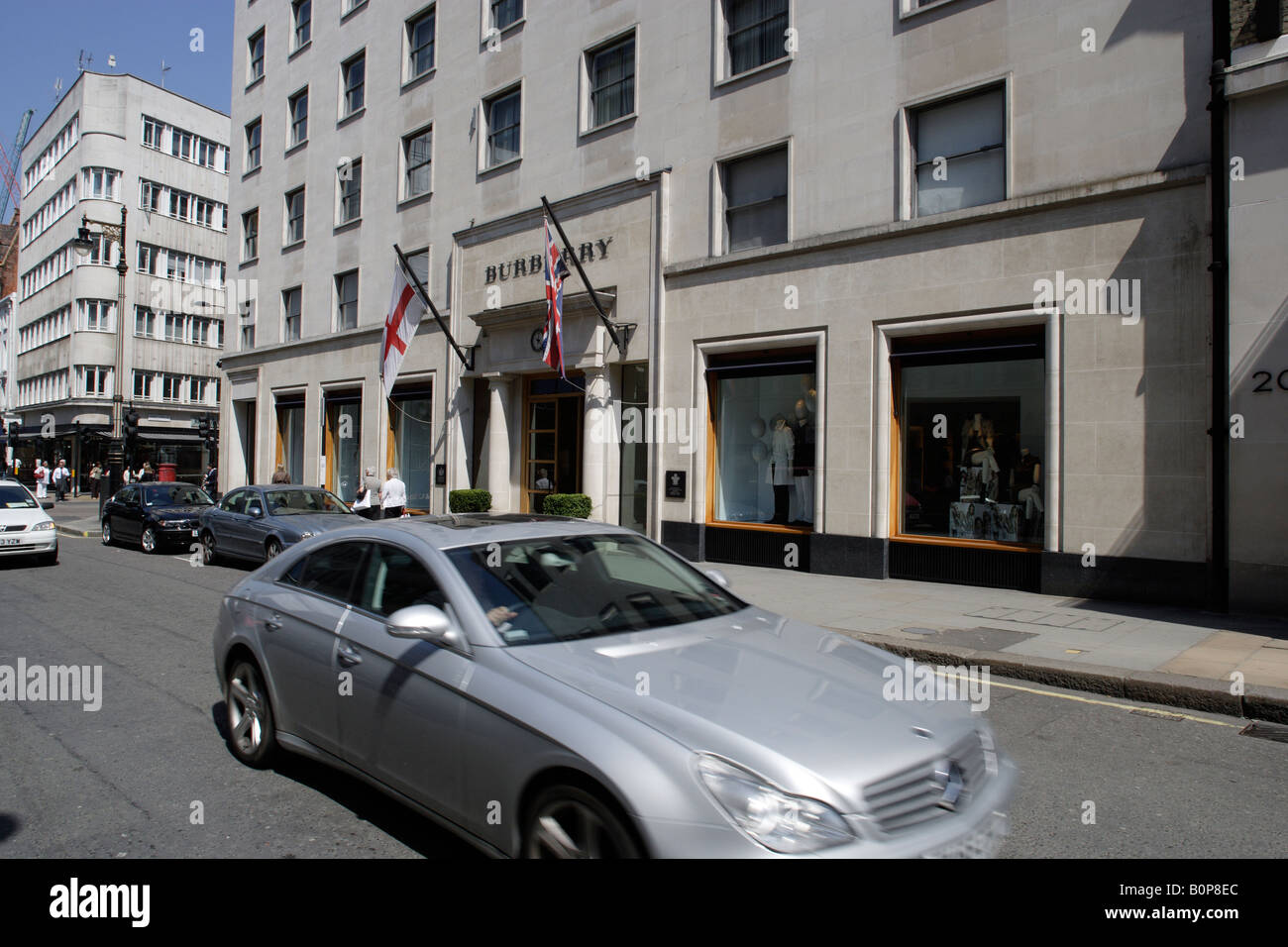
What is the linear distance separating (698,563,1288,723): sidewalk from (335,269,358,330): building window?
17.0 metres

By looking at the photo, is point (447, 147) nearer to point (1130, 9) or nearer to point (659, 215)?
point (659, 215)

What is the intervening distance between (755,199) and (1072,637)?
946 centimetres

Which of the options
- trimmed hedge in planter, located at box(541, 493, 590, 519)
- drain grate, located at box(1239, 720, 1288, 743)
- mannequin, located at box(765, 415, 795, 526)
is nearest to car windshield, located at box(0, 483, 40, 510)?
trimmed hedge in planter, located at box(541, 493, 590, 519)

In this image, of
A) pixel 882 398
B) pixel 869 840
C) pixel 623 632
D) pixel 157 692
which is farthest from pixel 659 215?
pixel 869 840

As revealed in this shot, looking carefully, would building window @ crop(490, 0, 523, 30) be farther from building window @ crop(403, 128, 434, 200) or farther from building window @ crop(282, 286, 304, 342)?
building window @ crop(282, 286, 304, 342)

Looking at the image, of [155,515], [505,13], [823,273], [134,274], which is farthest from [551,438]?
[134,274]

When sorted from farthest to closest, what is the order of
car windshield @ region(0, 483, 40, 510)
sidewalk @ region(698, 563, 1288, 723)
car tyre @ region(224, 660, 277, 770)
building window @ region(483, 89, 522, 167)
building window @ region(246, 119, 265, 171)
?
building window @ region(246, 119, 265, 171) → building window @ region(483, 89, 522, 167) → car windshield @ region(0, 483, 40, 510) → sidewalk @ region(698, 563, 1288, 723) → car tyre @ region(224, 660, 277, 770)

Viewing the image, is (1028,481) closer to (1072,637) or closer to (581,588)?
(1072,637)

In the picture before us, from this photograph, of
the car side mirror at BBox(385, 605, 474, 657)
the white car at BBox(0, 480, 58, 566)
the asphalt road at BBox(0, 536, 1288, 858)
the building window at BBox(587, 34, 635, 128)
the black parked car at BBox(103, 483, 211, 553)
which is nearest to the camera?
the car side mirror at BBox(385, 605, 474, 657)

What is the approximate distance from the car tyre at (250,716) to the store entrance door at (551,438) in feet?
43.7

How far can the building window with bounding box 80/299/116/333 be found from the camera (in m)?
48.0

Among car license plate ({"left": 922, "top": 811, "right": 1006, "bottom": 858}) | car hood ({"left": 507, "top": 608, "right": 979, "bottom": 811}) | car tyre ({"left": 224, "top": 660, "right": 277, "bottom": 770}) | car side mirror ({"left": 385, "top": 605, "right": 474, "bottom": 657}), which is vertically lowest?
car tyre ({"left": 224, "top": 660, "right": 277, "bottom": 770})

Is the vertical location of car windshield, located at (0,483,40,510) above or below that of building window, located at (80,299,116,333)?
below

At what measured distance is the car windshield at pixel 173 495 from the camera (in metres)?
18.8
